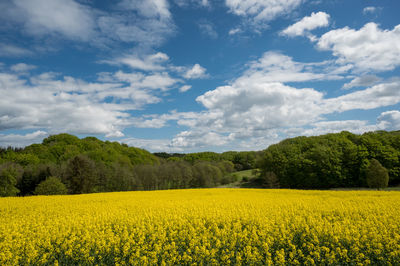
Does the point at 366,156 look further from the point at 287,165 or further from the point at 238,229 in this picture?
the point at 238,229

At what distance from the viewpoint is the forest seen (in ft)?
139

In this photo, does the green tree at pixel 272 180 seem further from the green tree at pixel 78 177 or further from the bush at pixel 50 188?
the bush at pixel 50 188

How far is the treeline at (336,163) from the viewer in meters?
52.3

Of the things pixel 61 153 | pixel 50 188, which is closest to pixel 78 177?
pixel 50 188

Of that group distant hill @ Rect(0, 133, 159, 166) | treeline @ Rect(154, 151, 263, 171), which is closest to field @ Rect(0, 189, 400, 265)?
distant hill @ Rect(0, 133, 159, 166)

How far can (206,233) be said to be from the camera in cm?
895

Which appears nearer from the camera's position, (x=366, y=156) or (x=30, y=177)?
(x=30, y=177)

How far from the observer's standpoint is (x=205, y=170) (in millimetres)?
77188

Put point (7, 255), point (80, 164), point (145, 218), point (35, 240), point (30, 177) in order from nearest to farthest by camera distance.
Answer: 1. point (7, 255)
2. point (35, 240)
3. point (145, 218)
4. point (80, 164)
5. point (30, 177)

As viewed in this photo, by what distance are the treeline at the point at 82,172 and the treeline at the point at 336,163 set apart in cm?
2375

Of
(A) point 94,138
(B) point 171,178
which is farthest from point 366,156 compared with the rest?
(A) point 94,138

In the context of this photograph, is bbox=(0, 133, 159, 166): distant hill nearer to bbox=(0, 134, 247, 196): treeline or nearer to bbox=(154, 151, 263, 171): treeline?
bbox=(0, 134, 247, 196): treeline

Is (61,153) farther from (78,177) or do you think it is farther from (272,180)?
(272,180)

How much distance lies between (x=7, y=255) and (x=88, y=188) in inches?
1503
